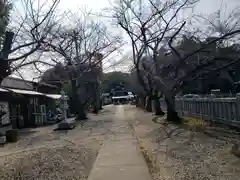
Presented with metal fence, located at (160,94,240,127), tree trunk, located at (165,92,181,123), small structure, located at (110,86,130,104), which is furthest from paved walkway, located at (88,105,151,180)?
small structure, located at (110,86,130,104)

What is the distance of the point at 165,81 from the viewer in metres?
22.2

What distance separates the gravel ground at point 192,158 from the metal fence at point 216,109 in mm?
1503

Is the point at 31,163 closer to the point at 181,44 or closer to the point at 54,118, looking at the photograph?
the point at 181,44

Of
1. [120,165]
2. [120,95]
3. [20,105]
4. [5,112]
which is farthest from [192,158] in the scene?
[120,95]

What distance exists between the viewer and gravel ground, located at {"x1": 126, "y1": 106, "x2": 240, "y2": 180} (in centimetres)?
740

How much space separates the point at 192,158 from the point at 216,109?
27.7ft

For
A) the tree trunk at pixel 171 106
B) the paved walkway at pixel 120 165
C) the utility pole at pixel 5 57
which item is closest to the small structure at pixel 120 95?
the tree trunk at pixel 171 106

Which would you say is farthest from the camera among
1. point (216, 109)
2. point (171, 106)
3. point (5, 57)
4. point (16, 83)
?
point (16, 83)

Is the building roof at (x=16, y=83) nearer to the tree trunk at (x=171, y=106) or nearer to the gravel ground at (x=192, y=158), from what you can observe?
the tree trunk at (x=171, y=106)

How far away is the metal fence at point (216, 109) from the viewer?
14.3 meters

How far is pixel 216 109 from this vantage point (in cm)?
1725

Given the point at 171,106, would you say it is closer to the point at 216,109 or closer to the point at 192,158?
the point at 216,109

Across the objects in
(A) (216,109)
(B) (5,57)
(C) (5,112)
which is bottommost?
(A) (216,109)

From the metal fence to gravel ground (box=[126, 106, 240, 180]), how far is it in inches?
59.2
